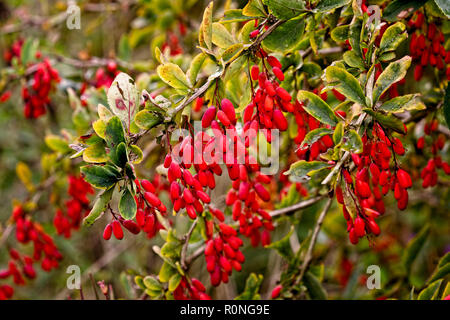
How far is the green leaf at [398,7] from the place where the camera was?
4.02ft


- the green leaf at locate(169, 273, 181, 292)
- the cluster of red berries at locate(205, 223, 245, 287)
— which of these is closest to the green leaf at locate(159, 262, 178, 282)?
the green leaf at locate(169, 273, 181, 292)

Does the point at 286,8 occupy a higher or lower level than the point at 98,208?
higher

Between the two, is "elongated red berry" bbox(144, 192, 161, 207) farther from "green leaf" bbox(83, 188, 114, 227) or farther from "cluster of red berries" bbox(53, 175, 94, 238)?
"cluster of red berries" bbox(53, 175, 94, 238)

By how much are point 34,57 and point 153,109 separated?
1.33 meters

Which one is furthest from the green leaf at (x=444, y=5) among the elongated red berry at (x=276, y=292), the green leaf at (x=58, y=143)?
the green leaf at (x=58, y=143)

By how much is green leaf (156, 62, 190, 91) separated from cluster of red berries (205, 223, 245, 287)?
1.46ft

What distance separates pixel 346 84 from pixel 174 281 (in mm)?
749

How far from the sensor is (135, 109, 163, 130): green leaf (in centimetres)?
103

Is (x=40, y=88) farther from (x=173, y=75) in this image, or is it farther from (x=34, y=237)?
(x=173, y=75)

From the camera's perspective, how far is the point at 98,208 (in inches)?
40.1

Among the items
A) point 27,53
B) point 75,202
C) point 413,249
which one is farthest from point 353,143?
point 27,53

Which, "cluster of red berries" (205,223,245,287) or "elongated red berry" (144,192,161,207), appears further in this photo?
"cluster of red berries" (205,223,245,287)
